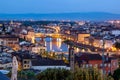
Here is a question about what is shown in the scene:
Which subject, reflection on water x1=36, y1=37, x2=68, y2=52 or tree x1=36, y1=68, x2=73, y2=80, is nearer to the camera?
tree x1=36, y1=68, x2=73, y2=80

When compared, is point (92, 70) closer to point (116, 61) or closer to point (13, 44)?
point (116, 61)

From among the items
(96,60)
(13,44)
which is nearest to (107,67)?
(96,60)

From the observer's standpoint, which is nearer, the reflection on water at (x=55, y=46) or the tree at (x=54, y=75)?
the tree at (x=54, y=75)

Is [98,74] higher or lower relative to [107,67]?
higher

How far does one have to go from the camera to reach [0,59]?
2586 centimetres

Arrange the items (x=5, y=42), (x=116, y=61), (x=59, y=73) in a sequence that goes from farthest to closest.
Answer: (x=5, y=42) < (x=116, y=61) < (x=59, y=73)

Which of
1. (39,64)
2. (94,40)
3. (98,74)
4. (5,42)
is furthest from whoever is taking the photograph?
(94,40)

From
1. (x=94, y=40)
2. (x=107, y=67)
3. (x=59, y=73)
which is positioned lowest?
(x=94, y=40)

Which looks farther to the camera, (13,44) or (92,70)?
(13,44)

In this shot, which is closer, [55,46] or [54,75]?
[54,75]

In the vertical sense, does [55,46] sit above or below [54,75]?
below

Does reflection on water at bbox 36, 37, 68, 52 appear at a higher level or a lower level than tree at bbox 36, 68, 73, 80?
lower

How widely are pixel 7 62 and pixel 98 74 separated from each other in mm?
13538

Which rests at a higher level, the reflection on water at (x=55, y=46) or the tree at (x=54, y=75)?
the tree at (x=54, y=75)
